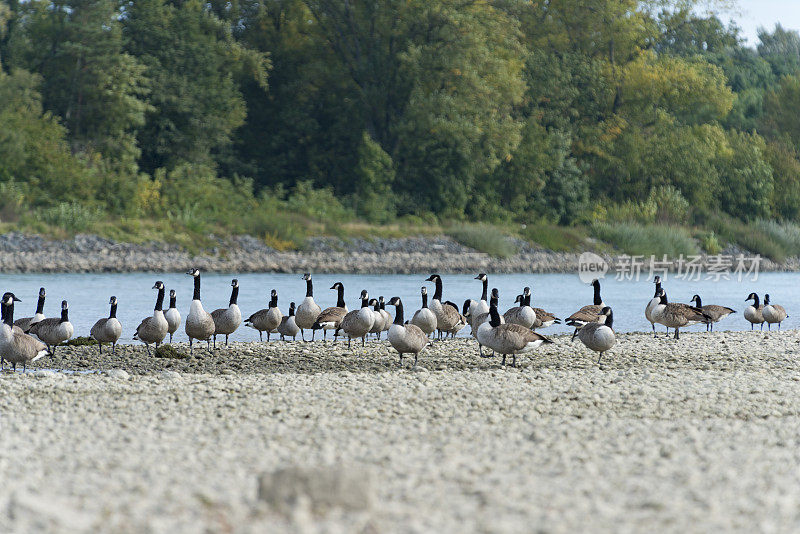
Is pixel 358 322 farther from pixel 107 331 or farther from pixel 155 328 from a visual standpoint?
pixel 107 331

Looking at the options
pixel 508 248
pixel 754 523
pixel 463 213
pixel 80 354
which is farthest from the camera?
pixel 463 213

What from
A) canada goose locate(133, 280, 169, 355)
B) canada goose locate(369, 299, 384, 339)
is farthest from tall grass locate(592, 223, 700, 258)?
canada goose locate(133, 280, 169, 355)

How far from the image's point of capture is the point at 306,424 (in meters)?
9.38

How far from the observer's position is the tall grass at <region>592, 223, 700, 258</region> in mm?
54125

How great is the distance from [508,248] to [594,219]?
10.8 m

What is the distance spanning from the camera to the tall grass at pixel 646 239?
54.1 metres

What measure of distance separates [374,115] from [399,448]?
4853cm

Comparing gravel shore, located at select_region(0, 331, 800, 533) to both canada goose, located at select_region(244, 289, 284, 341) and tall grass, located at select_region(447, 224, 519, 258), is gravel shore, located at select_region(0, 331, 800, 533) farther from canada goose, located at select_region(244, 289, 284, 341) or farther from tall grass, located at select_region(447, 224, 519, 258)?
tall grass, located at select_region(447, 224, 519, 258)

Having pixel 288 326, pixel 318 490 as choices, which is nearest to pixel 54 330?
pixel 288 326

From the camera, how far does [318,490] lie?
6062mm

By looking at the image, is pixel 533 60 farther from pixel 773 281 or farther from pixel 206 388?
pixel 206 388

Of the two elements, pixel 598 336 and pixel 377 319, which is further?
pixel 377 319

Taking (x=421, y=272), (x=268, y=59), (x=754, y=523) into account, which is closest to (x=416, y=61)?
(x=268, y=59)

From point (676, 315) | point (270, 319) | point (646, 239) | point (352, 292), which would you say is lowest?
point (352, 292)
